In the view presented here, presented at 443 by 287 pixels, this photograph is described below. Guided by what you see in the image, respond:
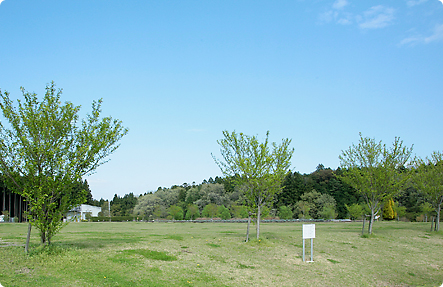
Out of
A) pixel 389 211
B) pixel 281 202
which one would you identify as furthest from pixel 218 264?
pixel 281 202

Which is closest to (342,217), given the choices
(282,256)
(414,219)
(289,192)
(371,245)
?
(289,192)

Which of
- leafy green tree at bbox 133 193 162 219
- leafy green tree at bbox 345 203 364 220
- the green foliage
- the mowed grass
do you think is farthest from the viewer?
leafy green tree at bbox 133 193 162 219

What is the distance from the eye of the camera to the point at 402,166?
2919cm

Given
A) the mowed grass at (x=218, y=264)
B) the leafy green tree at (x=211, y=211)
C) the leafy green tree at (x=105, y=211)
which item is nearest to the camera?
the mowed grass at (x=218, y=264)

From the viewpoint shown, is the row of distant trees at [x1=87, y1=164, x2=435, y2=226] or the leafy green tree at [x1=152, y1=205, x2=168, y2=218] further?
the leafy green tree at [x1=152, y1=205, x2=168, y2=218]

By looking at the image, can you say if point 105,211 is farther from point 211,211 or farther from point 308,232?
point 308,232

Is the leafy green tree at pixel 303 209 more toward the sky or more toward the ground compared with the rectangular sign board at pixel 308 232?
more toward the ground

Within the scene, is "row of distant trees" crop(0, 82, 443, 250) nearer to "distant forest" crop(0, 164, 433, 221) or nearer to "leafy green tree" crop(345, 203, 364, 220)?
"leafy green tree" crop(345, 203, 364, 220)

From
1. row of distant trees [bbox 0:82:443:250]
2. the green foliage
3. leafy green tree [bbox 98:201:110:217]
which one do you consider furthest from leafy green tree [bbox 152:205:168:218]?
row of distant trees [bbox 0:82:443:250]

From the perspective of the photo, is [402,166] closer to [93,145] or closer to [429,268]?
[429,268]

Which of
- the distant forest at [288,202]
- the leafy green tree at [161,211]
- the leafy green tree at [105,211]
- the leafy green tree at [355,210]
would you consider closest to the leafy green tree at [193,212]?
the distant forest at [288,202]

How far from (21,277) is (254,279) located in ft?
27.9

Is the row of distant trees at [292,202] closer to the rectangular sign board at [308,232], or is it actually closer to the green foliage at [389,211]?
the green foliage at [389,211]

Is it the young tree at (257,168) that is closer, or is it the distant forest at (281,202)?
the young tree at (257,168)
